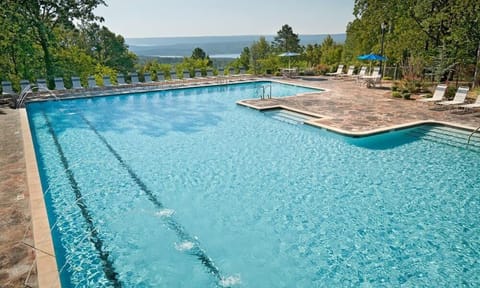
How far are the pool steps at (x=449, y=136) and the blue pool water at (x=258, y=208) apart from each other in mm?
419

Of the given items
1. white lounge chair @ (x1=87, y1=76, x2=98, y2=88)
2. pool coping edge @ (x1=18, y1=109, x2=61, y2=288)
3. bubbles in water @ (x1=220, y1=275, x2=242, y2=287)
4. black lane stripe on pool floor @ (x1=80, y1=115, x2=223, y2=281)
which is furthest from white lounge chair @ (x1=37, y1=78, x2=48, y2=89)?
bubbles in water @ (x1=220, y1=275, x2=242, y2=287)

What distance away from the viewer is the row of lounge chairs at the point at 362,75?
1706 centimetres

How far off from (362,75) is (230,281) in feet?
57.1

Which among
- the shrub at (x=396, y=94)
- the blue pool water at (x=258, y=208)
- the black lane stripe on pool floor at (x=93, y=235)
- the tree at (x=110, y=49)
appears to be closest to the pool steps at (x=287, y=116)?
the blue pool water at (x=258, y=208)

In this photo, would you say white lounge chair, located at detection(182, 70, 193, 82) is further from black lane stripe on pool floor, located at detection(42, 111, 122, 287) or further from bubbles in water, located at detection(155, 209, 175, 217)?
bubbles in water, located at detection(155, 209, 175, 217)

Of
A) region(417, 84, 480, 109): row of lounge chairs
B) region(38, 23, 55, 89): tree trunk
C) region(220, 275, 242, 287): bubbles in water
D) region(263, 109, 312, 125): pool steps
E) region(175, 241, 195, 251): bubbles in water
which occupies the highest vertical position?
region(38, 23, 55, 89): tree trunk

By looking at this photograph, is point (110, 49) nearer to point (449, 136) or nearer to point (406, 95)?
point (406, 95)

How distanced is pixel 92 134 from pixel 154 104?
14.8ft

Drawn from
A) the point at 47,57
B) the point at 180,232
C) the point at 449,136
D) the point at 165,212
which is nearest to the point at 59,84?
the point at 47,57

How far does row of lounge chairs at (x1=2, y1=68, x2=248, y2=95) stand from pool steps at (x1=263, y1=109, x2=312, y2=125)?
8524mm

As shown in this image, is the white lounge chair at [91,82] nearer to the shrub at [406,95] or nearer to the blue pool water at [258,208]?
the blue pool water at [258,208]

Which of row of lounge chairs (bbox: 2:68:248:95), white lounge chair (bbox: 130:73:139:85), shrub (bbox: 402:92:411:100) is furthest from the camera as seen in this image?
white lounge chair (bbox: 130:73:139:85)

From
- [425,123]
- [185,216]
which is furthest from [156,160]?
[425,123]

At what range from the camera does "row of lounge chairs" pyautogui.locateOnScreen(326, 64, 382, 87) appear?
56.0 feet
